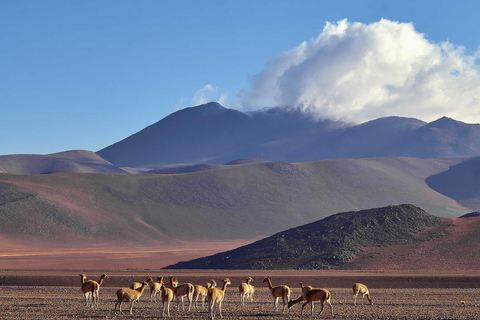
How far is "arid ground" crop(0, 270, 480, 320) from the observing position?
100 ft

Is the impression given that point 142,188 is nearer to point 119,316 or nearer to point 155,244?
point 155,244

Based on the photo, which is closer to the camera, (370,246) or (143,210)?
(370,246)

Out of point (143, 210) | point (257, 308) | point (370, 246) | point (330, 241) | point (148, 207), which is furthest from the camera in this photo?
point (148, 207)

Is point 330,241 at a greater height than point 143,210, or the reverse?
point 143,210

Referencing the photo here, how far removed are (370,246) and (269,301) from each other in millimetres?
45090

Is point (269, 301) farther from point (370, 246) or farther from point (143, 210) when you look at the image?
point (143, 210)

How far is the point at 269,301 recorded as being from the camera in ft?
127

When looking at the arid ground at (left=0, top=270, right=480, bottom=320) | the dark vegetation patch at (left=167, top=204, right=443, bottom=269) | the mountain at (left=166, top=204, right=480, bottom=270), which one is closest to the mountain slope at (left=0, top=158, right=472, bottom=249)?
the dark vegetation patch at (left=167, top=204, right=443, bottom=269)

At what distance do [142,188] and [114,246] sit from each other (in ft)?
157

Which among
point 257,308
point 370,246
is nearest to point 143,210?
point 370,246

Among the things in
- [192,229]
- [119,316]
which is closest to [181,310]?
[119,316]

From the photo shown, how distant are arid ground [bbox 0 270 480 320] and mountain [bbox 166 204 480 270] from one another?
1859 centimetres

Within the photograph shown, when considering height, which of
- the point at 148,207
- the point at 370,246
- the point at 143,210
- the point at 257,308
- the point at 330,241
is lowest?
the point at 257,308

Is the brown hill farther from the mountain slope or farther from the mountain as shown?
the mountain
